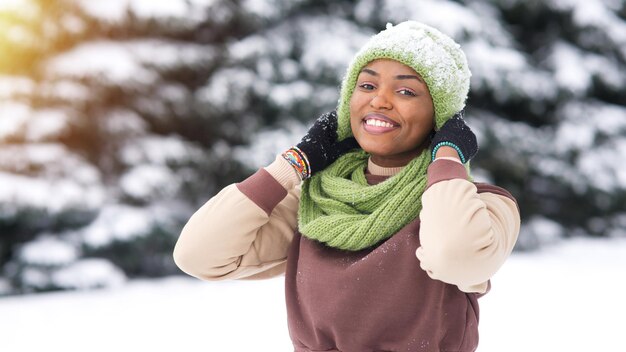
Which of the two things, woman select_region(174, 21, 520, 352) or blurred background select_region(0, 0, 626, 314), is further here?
blurred background select_region(0, 0, 626, 314)

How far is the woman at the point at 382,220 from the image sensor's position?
1.47 meters

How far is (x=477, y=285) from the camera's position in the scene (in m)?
1.56

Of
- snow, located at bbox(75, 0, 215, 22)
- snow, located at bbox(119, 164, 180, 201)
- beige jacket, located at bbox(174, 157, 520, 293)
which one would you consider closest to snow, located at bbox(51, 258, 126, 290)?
snow, located at bbox(119, 164, 180, 201)

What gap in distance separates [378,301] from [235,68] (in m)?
4.60

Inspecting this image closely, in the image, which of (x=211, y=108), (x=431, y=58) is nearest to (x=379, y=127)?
(x=431, y=58)

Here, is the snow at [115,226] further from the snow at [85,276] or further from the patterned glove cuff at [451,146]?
the patterned glove cuff at [451,146]

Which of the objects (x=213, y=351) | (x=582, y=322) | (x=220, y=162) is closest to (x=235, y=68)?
(x=220, y=162)

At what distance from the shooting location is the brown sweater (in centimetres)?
142

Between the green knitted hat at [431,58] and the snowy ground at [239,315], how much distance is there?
2.02 meters

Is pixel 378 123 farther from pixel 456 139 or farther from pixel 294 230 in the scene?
pixel 294 230

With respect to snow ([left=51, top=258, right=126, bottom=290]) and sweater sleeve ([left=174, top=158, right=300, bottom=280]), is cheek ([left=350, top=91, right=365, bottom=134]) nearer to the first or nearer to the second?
sweater sleeve ([left=174, top=158, right=300, bottom=280])

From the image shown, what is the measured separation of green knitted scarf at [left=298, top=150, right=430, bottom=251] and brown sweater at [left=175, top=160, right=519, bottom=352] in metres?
0.04

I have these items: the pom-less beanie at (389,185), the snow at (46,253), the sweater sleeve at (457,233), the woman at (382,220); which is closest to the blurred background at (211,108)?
the snow at (46,253)

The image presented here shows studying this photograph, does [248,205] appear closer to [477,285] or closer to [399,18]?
[477,285]
